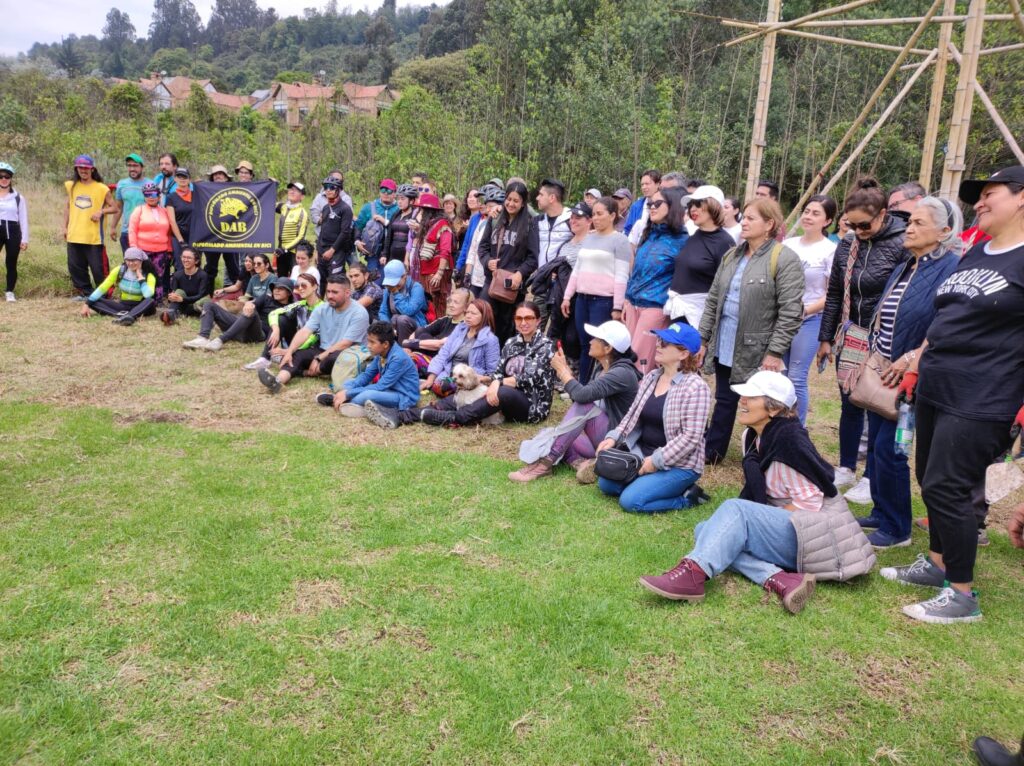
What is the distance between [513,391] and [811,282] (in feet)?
8.74

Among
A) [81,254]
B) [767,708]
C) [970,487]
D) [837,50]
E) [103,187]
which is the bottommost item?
[767,708]

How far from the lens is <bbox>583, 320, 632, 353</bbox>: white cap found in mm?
5289

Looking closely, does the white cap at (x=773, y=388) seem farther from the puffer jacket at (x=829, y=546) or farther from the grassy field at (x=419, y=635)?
the grassy field at (x=419, y=635)

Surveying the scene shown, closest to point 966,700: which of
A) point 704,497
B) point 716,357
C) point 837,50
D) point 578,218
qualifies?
point 704,497

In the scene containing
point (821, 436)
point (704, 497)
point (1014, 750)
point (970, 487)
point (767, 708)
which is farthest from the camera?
point (821, 436)

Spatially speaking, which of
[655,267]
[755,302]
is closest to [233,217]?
[655,267]

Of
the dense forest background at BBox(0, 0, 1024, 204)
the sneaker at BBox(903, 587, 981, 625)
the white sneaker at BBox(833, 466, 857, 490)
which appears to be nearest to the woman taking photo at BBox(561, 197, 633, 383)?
the white sneaker at BBox(833, 466, 857, 490)

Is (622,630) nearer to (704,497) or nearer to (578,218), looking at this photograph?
(704,497)

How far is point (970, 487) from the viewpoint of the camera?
3389 millimetres

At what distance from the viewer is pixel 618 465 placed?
4.77 m

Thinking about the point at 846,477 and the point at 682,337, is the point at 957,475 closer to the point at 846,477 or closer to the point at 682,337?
the point at 682,337

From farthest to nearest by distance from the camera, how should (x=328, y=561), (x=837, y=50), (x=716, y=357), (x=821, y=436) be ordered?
(x=837, y=50), (x=821, y=436), (x=716, y=357), (x=328, y=561)

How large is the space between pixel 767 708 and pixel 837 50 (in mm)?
20327

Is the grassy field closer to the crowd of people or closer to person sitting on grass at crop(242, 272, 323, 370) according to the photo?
the crowd of people
